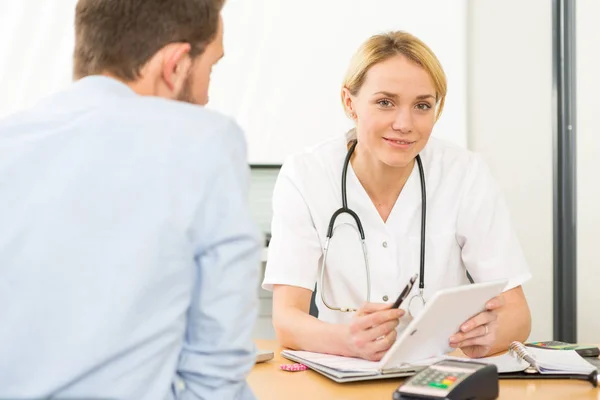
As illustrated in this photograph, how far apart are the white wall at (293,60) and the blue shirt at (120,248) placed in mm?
2289

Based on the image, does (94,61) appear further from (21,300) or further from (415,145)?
(415,145)

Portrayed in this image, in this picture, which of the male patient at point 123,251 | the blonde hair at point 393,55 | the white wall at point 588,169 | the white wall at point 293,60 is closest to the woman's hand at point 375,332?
the male patient at point 123,251

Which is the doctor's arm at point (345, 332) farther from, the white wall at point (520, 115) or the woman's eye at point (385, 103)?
the white wall at point (520, 115)

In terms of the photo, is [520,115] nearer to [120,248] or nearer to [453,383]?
[453,383]

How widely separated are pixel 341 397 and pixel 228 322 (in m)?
0.43

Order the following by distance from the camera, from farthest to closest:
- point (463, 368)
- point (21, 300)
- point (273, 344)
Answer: point (273, 344) < point (463, 368) < point (21, 300)

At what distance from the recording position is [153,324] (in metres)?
0.83

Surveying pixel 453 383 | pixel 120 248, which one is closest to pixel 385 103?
pixel 453 383

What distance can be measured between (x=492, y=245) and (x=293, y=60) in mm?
1568

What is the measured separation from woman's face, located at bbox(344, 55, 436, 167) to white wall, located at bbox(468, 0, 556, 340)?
131 centimetres

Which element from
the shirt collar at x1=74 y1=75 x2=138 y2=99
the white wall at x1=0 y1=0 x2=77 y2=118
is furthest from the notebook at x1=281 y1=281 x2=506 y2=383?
the white wall at x1=0 y1=0 x2=77 y2=118

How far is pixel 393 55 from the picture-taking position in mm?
1862

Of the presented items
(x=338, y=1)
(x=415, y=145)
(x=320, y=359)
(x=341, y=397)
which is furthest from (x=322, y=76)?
(x=341, y=397)

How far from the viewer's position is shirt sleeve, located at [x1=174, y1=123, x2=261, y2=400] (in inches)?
33.6
